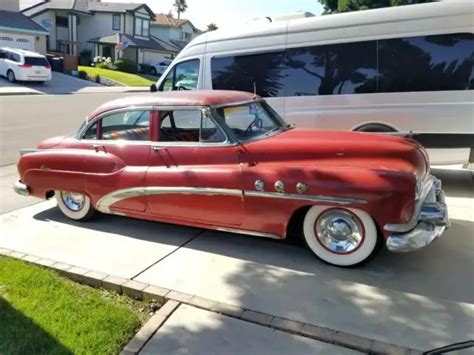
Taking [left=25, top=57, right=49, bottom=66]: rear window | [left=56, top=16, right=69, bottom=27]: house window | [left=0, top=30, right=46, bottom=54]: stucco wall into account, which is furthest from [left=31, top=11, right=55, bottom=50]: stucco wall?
[left=25, top=57, right=49, bottom=66]: rear window

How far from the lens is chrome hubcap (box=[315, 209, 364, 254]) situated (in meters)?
4.11

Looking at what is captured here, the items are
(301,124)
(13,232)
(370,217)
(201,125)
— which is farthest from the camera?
(301,124)

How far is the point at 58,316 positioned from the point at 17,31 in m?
35.1

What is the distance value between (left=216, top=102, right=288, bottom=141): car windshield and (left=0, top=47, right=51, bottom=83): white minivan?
24.9 meters

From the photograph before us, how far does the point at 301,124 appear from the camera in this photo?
745 centimetres

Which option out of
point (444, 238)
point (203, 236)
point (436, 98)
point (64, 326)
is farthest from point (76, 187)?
point (436, 98)

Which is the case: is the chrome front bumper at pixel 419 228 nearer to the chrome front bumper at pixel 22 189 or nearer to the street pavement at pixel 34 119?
the chrome front bumper at pixel 22 189

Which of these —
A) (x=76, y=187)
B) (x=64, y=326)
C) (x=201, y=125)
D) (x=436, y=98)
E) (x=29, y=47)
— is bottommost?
(x=64, y=326)

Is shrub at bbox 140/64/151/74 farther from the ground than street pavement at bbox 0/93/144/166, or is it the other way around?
shrub at bbox 140/64/151/74

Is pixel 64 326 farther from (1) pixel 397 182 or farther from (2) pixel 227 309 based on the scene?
(1) pixel 397 182

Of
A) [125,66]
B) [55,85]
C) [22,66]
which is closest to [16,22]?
[55,85]

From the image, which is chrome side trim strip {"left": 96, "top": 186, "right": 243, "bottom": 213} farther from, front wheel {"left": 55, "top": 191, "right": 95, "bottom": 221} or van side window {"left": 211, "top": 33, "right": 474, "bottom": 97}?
van side window {"left": 211, "top": 33, "right": 474, "bottom": 97}

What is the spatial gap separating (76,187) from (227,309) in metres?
2.73

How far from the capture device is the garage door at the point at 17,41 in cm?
3234
